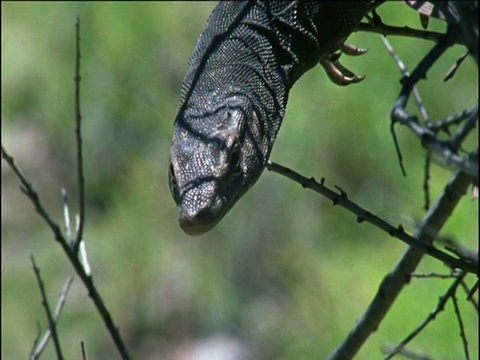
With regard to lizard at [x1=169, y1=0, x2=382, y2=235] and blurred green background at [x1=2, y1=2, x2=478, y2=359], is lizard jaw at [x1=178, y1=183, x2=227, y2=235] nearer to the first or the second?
lizard at [x1=169, y1=0, x2=382, y2=235]

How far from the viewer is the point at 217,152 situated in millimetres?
2693

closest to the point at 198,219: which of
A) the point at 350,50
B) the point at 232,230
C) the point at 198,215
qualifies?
the point at 198,215

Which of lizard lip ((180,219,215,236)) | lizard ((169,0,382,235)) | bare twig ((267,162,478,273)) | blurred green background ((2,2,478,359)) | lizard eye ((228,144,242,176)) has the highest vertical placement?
blurred green background ((2,2,478,359))

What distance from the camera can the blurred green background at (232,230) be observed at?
19.8 ft

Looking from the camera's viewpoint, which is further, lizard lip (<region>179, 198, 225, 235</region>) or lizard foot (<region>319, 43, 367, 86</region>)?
lizard foot (<region>319, 43, 367, 86</region>)

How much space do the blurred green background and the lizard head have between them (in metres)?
2.92

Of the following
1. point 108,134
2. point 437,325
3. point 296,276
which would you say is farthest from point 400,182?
point 108,134

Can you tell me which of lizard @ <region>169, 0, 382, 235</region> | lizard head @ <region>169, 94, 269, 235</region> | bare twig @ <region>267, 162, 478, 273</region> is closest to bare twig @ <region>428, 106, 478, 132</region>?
bare twig @ <region>267, 162, 478, 273</region>

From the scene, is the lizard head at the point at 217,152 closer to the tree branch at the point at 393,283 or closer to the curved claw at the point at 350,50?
the curved claw at the point at 350,50

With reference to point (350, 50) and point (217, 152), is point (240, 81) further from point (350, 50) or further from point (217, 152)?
point (350, 50)

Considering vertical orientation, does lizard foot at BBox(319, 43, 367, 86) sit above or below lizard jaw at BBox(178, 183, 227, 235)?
above

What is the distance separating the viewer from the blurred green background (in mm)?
6027

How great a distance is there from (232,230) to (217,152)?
3.64m

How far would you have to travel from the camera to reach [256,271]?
626 cm
